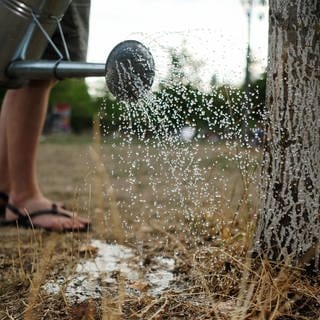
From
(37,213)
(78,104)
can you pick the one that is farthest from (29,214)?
(78,104)

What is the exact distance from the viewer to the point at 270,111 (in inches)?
A: 66.9

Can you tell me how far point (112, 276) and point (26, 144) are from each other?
3.07 feet

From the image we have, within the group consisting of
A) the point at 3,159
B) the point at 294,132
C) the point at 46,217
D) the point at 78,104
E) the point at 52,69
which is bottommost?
the point at 78,104

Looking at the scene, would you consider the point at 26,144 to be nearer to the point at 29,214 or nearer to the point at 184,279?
the point at 29,214

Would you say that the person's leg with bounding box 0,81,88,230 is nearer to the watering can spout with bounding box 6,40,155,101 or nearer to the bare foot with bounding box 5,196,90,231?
the bare foot with bounding box 5,196,90,231

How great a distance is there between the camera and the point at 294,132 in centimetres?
166

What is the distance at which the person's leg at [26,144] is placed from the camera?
271cm

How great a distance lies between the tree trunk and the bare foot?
44.0 inches

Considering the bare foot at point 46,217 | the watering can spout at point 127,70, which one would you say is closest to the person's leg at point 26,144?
the bare foot at point 46,217

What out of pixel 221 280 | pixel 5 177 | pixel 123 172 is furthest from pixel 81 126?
pixel 221 280

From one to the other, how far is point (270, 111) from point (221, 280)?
17.4 inches

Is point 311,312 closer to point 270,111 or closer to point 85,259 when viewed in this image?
point 270,111

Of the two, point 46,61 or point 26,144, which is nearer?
point 46,61

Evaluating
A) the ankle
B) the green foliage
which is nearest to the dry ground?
the ankle
